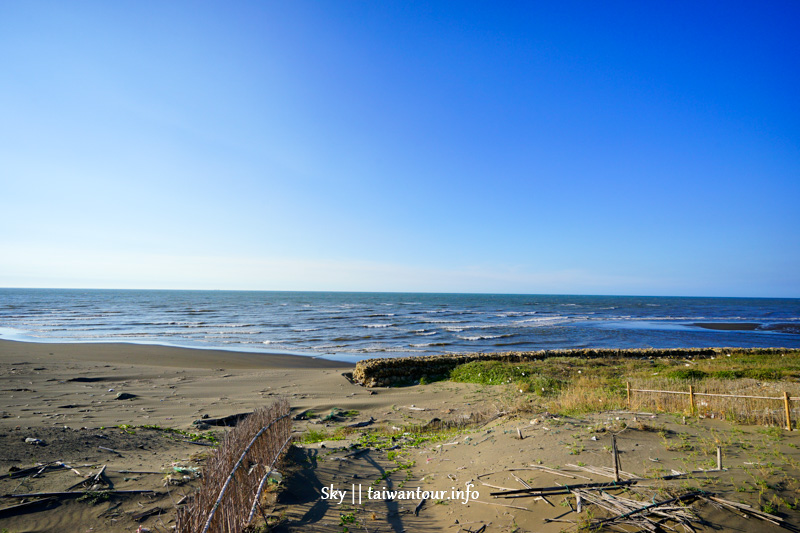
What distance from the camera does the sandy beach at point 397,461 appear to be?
5164mm

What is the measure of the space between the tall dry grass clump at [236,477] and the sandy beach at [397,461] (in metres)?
0.54

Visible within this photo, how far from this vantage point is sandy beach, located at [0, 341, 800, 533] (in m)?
5.16

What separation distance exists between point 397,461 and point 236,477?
4.19 m

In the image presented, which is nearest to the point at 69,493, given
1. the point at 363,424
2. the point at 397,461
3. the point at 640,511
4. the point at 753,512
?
the point at 397,461

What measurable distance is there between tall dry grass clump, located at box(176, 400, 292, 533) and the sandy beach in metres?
0.54

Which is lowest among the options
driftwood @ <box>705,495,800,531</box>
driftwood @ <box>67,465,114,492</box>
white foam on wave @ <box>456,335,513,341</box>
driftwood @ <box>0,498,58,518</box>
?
white foam on wave @ <box>456,335,513,341</box>

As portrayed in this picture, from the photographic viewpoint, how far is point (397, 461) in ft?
27.2

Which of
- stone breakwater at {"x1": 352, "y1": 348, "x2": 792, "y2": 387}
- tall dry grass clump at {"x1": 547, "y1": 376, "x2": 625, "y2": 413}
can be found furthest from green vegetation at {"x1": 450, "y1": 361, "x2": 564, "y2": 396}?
tall dry grass clump at {"x1": 547, "y1": 376, "x2": 625, "y2": 413}

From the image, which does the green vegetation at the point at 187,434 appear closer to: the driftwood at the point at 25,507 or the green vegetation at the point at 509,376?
the driftwood at the point at 25,507

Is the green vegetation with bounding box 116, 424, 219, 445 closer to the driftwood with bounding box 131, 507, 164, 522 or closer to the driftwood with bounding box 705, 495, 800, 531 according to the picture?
the driftwood with bounding box 131, 507, 164, 522

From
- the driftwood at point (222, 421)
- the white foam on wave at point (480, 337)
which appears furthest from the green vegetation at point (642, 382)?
the white foam on wave at point (480, 337)

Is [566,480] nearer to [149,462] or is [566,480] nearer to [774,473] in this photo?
[774,473]

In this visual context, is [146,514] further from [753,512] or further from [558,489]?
[753,512]

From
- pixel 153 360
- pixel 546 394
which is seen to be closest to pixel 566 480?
pixel 546 394
